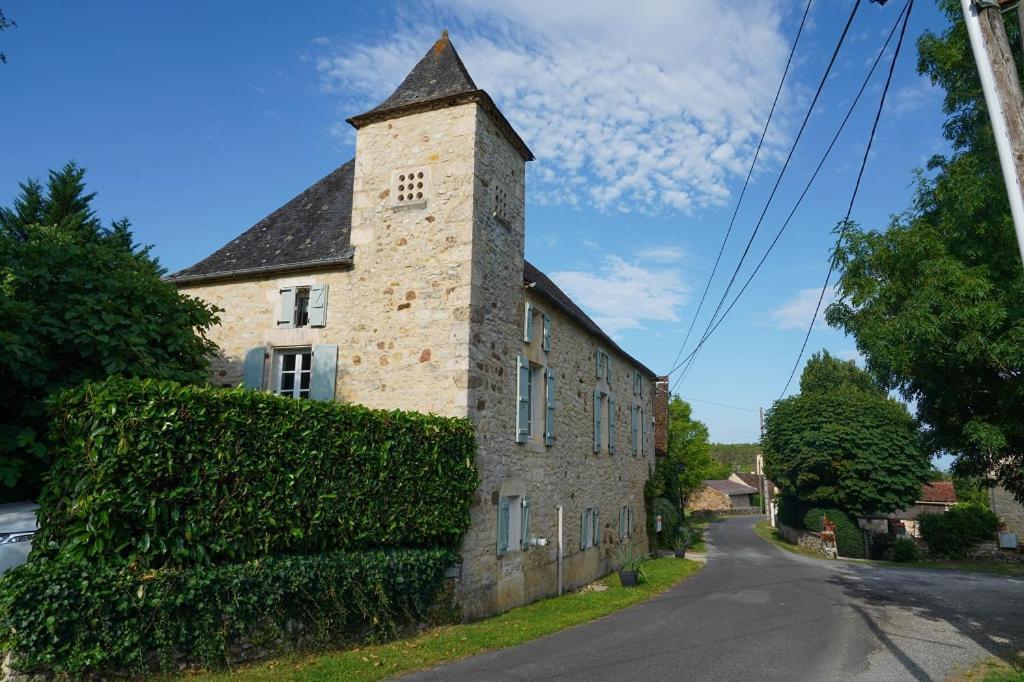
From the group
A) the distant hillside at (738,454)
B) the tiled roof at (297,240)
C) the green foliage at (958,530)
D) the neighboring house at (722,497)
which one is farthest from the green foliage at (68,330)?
the distant hillside at (738,454)

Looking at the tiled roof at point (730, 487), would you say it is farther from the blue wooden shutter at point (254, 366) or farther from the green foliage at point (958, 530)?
the blue wooden shutter at point (254, 366)

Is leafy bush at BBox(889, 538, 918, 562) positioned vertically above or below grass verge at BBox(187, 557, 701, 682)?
below

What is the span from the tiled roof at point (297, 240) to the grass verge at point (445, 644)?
6.86 meters

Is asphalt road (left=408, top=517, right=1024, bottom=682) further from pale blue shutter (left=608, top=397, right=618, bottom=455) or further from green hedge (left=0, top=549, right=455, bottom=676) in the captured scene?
pale blue shutter (left=608, top=397, right=618, bottom=455)

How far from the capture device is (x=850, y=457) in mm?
27953

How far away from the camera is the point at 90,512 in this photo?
6309mm

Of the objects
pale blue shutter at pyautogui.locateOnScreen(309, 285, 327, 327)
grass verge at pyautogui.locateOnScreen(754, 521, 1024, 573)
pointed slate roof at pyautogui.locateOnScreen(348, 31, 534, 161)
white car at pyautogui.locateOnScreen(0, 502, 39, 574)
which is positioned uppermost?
pointed slate roof at pyautogui.locateOnScreen(348, 31, 534, 161)

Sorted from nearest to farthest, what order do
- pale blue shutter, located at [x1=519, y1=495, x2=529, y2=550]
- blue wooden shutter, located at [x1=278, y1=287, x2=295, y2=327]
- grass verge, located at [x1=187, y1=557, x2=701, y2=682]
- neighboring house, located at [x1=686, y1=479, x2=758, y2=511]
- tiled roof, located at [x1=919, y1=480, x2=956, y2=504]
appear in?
grass verge, located at [x1=187, y1=557, x2=701, y2=682] < blue wooden shutter, located at [x1=278, y1=287, x2=295, y2=327] < pale blue shutter, located at [x1=519, y1=495, x2=529, y2=550] < tiled roof, located at [x1=919, y1=480, x2=956, y2=504] < neighboring house, located at [x1=686, y1=479, x2=758, y2=511]

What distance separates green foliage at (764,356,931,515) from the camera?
27109 millimetres

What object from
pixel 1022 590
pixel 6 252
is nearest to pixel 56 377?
pixel 6 252

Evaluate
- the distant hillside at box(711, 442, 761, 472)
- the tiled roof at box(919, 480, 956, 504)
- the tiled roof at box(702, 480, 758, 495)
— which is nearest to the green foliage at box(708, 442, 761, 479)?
the distant hillside at box(711, 442, 761, 472)

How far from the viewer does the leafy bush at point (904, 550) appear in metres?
25.2

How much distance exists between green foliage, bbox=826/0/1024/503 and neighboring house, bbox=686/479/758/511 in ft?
193

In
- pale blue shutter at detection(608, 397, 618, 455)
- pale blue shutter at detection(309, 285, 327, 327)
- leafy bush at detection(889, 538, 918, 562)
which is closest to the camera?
pale blue shutter at detection(309, 285, 327, 327)
